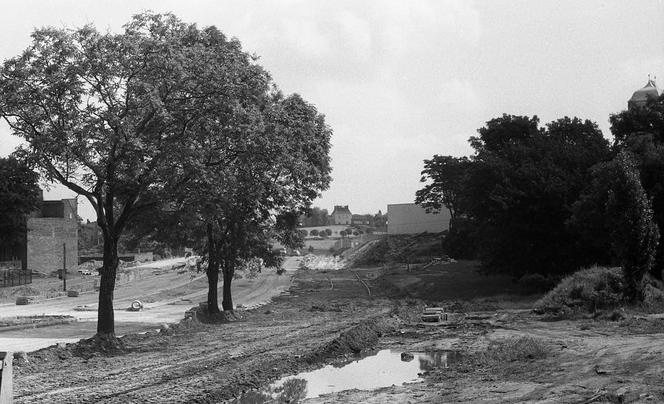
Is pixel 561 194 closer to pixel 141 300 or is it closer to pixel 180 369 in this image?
pixel 180 369

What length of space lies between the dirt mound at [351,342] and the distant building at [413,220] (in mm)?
103061

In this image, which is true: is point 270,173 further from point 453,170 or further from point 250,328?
point 453,170

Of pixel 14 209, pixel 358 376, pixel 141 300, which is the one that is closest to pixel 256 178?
pixel 358 376

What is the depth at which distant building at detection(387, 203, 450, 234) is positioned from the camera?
135750 millimetres

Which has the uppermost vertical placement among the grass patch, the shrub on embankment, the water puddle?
the shrub on embankment

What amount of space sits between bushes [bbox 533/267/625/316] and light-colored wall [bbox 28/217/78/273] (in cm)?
7695

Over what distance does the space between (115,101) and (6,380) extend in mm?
12627

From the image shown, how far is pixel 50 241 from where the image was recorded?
332 feet

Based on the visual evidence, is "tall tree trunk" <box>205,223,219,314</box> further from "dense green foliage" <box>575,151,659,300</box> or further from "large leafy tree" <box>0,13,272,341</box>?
"dense green foliage" <box>575,151,659,300</box>

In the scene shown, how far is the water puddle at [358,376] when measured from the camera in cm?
1836

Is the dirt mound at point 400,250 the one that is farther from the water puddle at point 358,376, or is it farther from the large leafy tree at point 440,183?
the water puddle at point 358,376

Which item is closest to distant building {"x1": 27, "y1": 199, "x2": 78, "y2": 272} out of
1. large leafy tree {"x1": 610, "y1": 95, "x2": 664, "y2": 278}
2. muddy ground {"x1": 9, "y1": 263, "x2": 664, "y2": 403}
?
muddy ground {"x1": 9, "y1": 263, "x2": 664, "y2": 403}

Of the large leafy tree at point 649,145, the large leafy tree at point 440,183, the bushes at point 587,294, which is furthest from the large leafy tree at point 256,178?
the large leafy tree at point 440,183

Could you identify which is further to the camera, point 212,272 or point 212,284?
point 212,284
